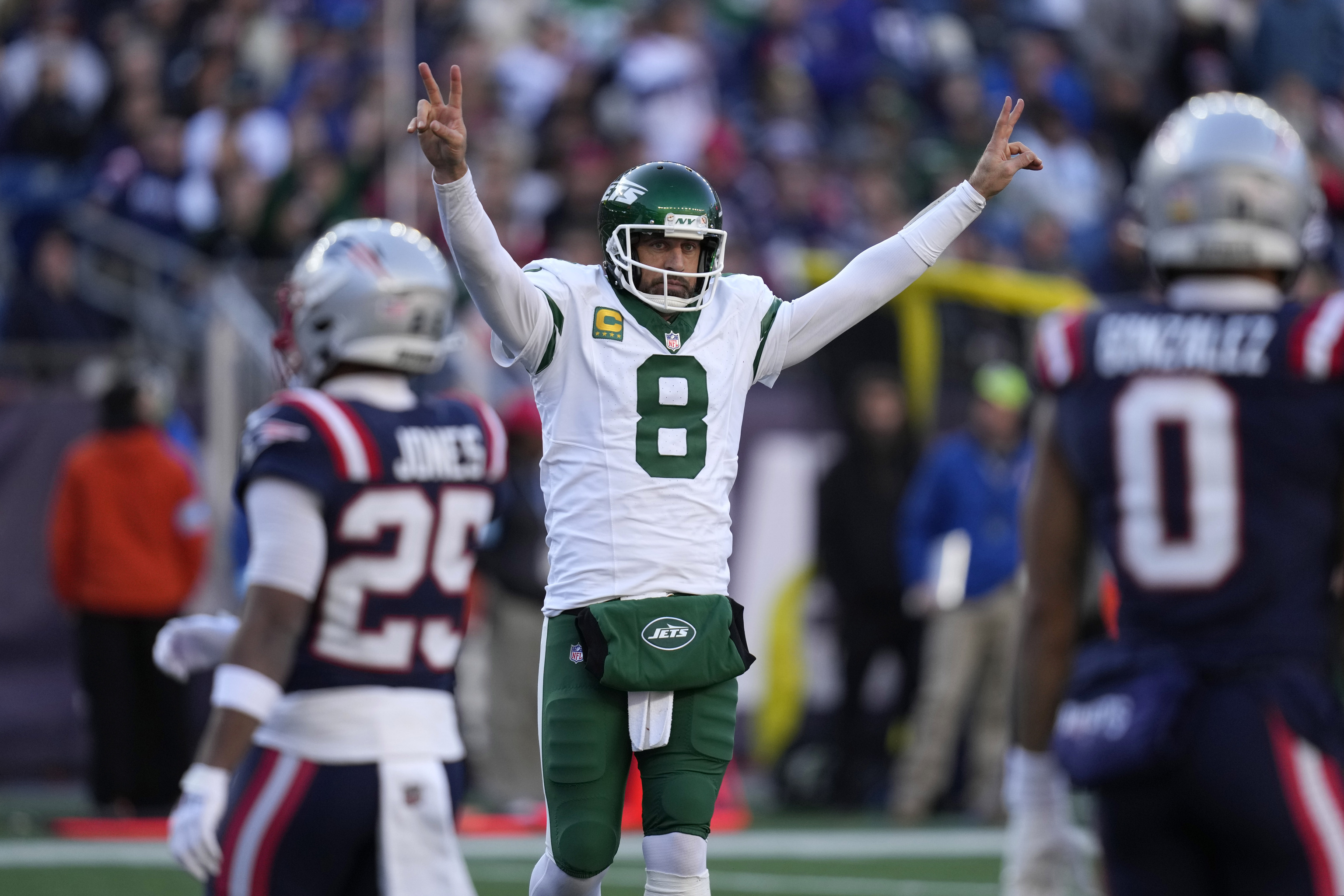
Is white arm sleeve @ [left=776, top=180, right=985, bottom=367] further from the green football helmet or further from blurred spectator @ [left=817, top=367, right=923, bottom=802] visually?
blurred spectator @ [left=817, top=367, right=923, bottom=802]

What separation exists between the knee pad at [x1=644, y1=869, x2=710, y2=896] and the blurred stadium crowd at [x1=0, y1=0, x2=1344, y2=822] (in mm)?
6198

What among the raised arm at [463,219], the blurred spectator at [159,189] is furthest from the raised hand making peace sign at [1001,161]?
the blurred spectator at [159,189]

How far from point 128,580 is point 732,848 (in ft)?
10.4

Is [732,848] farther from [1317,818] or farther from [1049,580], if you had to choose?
[1317,818]

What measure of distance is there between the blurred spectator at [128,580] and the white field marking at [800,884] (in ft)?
7.95

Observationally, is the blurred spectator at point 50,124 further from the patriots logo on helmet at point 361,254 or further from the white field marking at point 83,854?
the patriots logo on helmet at point 361,254

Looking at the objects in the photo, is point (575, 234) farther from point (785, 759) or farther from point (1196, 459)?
point (1196, 459)

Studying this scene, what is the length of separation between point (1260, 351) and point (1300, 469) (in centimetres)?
19

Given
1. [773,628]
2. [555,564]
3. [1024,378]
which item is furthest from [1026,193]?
[555,564]

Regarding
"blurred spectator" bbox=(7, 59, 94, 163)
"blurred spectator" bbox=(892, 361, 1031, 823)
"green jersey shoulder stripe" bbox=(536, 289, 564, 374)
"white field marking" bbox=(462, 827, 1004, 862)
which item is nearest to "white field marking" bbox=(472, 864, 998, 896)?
"white field marking" bbox=(462, 827, 1004, 862)

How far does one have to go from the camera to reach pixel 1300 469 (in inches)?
122

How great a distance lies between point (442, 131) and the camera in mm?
4027

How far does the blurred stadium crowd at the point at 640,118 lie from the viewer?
38.5ft

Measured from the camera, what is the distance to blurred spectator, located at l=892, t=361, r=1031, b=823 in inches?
387
